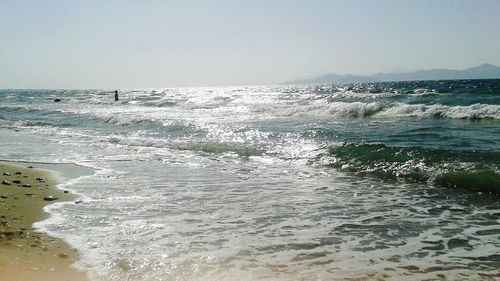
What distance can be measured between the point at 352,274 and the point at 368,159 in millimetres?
7760

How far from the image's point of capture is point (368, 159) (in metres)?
12.2

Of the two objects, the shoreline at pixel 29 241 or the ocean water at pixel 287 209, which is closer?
the shoreline at pixel 29 241

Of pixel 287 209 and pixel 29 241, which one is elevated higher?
pixel 29 241

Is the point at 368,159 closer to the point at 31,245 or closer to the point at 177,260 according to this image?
the point at 177,260

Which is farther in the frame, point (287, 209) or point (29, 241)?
point (287, 209)

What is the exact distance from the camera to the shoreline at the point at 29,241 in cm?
473

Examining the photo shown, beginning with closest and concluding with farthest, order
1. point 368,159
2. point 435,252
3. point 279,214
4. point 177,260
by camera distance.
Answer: point 177,260 → point 435,252 → point 279,214 → point 368,159

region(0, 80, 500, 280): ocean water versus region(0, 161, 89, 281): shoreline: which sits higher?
region(0, 161, 89, 281): shoreline

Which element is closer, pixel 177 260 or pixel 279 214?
pixel 177 260

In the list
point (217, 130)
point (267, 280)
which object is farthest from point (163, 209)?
point (217, 130)

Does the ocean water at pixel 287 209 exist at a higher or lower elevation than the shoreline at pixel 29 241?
lower

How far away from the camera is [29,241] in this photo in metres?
5.75

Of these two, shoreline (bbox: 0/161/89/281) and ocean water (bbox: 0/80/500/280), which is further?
ocean water (bbox: 0/80/500/280)

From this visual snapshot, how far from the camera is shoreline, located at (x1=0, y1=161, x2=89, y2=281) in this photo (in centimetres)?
473
